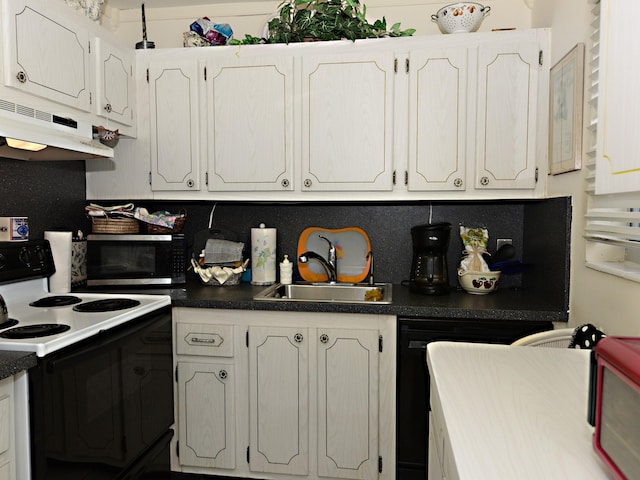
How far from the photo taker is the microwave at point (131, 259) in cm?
241

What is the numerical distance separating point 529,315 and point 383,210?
0.98 m

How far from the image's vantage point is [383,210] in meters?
2.67

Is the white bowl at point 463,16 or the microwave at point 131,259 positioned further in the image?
the microwave at point 131,259

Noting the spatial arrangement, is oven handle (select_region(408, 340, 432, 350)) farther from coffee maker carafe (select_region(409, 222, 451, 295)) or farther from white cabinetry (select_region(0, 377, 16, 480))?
white cabinetry (select_region(0, 377, 16, 480))

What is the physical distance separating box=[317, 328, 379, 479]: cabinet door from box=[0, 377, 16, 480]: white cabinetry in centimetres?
118

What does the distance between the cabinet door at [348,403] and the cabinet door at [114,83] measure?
1432 mm

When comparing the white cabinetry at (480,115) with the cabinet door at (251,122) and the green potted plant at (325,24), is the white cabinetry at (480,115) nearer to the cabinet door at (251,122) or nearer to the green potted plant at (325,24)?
the green potted plant at (325,24)

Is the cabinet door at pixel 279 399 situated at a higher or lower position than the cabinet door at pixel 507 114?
lower

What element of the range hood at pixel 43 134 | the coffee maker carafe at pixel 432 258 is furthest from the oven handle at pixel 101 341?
the coffee maker carafe at pixel 432 258

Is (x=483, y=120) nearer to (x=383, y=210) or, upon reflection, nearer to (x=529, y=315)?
(x=383, y=210)

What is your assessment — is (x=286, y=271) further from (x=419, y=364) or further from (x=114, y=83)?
(x=114, y=83)

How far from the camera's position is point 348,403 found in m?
2.17

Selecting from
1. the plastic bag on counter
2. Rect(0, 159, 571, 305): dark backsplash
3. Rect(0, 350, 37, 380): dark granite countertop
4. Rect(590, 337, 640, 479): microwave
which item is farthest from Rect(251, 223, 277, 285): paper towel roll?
Rect(590, 337, 640, 479): microwave

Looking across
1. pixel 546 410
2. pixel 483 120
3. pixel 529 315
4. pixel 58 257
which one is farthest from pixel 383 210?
pixel 546 410
